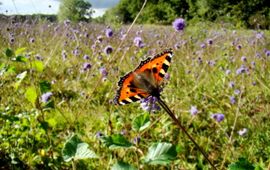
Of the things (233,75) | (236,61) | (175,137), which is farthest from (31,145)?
(236,61)

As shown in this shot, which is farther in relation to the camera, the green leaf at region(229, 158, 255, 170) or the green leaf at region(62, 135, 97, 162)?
the green leaf at region(62, 135, 97, 162)

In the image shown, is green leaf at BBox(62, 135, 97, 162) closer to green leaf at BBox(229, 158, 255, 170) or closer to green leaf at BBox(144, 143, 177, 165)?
green leaf at BBox(144, 143, 177, 165)

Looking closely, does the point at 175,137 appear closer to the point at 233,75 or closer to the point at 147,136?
the point at 147,136

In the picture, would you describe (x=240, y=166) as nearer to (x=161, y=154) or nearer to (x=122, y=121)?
(x=161, y=154)

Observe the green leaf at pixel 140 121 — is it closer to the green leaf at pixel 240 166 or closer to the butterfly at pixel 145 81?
the butterfly at pixel 145 81

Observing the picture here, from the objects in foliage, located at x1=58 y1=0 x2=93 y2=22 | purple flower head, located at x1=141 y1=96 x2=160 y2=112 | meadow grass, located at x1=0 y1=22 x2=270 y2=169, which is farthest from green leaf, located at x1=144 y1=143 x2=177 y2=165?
foliage, located at x1=58 y1=0 x2=93 y2=22

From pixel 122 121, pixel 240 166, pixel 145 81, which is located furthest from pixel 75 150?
pixel 122 121

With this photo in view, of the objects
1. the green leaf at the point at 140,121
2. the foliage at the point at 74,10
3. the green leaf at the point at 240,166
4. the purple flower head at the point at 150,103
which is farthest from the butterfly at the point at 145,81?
the foliage at the point at 74,10

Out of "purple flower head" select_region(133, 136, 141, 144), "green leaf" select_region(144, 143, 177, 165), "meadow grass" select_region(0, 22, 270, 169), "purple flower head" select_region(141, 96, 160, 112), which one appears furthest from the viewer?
"meadow grass" select_region(0, 22, 270, 169)
